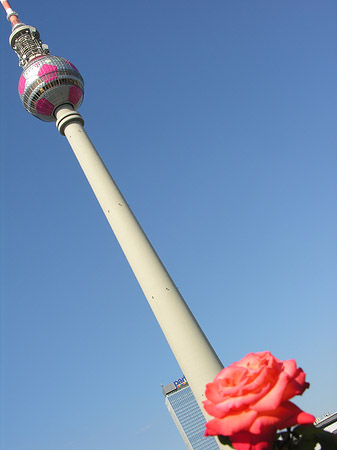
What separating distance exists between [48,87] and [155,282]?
1316cm

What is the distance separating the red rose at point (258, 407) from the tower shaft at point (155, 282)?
591 cm

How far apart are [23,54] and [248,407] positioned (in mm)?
24680

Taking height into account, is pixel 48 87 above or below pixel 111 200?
above

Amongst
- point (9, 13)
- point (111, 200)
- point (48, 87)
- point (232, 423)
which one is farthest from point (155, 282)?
point (9, 13)

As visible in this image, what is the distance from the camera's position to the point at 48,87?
19969mm

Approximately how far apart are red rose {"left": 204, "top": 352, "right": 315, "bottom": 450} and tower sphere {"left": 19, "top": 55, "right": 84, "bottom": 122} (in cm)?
1976

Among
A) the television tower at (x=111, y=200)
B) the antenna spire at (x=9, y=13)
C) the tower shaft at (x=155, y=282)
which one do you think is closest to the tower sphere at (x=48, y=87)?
the television tower at (x=111, y=200)

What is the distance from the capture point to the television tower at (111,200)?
10281 mm

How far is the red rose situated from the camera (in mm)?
2043

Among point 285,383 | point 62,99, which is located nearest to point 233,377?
point 285,383

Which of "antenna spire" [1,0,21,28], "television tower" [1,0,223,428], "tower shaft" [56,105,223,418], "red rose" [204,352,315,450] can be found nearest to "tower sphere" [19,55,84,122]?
"television tower" [1,0,223,428]

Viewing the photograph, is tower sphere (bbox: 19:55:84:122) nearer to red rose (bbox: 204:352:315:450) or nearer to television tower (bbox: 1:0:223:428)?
television tower (bbox: 1:0:223:428)

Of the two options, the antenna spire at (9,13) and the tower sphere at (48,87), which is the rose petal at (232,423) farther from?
the antenna spire at (9,13)

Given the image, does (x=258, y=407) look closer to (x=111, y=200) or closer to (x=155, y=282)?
(x=155, y=282)
